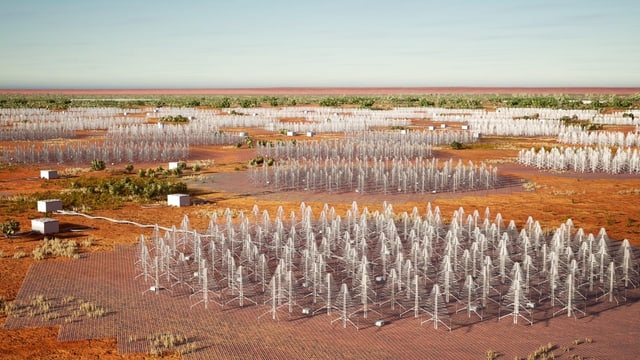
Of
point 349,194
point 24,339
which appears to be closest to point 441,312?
point 24,339

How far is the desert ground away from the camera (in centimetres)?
1493

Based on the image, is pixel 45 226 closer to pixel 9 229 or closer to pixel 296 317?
pixel 9 229

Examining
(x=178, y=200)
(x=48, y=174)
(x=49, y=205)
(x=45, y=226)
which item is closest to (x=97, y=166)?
(x=48, y=174)

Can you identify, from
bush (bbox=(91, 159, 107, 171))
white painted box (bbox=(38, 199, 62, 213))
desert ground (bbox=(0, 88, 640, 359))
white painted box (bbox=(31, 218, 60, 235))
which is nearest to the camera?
desert ground (bbox=(0, 88, 640, 359))

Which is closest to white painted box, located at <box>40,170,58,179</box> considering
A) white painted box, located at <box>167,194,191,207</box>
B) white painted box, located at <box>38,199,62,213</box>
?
white painted box, located at <box>38,199,62,213</box>

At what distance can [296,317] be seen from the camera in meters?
17.2

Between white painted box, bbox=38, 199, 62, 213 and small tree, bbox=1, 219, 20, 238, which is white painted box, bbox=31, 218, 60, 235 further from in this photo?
white painted box, bbox=38, 199, 62, 213

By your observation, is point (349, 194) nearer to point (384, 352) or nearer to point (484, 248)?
point (484, 248)

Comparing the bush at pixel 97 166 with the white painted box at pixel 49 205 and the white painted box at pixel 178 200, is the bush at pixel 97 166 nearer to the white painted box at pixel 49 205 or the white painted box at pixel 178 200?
the white painted box at pixel 178 200

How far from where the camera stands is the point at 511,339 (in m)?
15.6

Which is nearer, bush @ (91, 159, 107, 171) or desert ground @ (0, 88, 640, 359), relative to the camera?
desert ground @ (0, 88, 640, 359)

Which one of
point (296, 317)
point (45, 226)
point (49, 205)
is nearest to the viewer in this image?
point (296, 317)

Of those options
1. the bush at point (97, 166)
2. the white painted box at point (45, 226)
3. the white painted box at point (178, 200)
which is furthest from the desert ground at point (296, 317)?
the bush at point (97, 166)

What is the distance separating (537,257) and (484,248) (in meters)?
1.87
